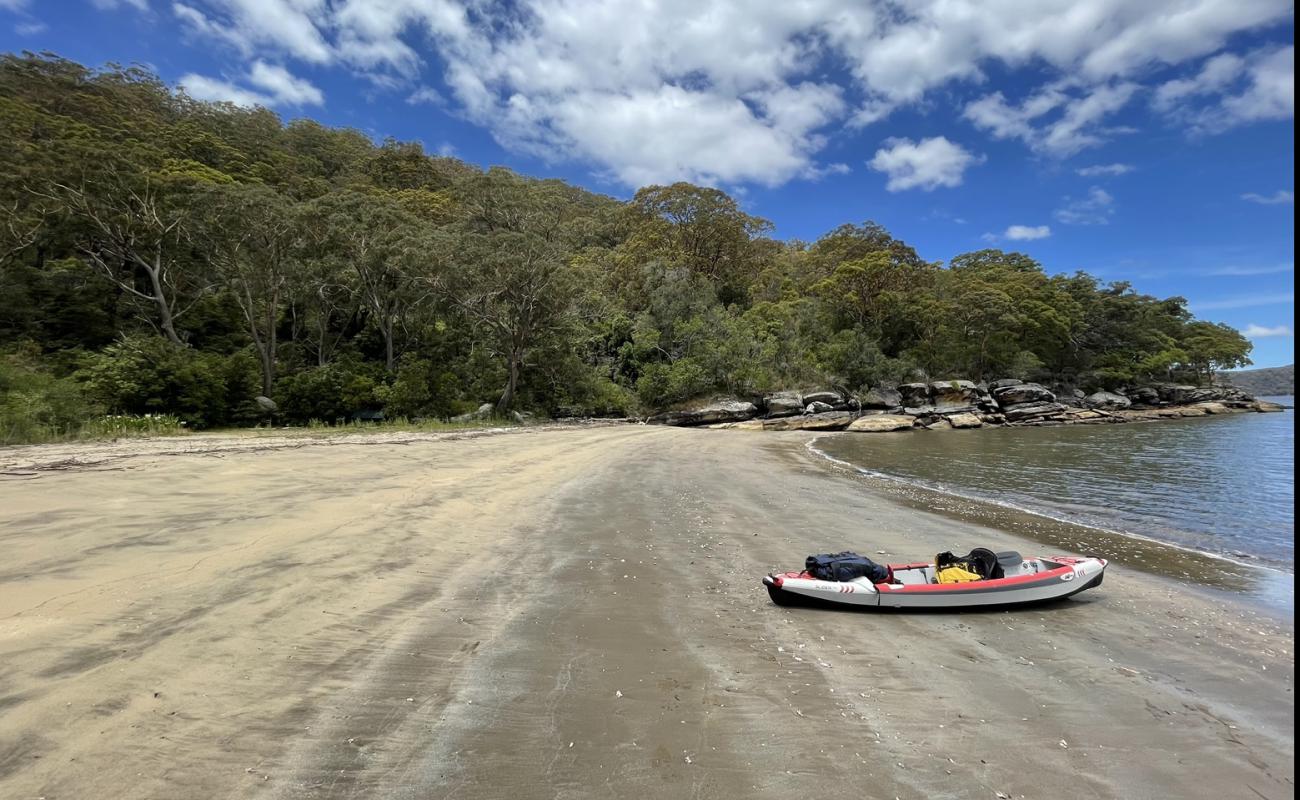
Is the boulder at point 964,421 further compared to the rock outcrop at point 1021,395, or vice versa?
the rock outcrop at point 1021,395

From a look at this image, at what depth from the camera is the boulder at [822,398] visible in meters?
41.7

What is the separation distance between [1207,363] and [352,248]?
84.8m

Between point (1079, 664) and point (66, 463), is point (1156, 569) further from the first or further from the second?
point (66, 463)

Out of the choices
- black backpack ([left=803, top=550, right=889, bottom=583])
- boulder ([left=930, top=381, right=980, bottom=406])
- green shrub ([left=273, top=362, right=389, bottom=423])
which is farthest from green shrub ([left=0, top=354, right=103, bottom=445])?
boulder ([left=930, top=381, right=980, bottom=406])

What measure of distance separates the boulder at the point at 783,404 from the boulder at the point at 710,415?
1473 millimetres

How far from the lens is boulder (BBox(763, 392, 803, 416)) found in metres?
40.3

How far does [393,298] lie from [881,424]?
31110mm

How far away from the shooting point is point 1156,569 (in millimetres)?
7746

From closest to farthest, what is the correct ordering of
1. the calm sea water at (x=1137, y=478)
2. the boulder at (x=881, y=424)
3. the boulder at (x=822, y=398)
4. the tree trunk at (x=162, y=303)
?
the calm sea water at (x=1137, y=478) < the tree trunk at (x=162, y=303) < the boulder at (x=881, y=424) < the boulder at (x=822, y=398)

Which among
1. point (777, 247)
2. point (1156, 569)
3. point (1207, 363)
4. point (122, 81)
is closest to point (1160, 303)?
point (1207, 363)

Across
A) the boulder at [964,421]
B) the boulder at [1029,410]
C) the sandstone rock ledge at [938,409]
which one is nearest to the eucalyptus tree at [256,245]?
the sandstone rock ledge at [938,409]

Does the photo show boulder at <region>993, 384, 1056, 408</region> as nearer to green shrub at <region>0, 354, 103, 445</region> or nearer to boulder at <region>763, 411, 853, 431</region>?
boulder at <region>763, 411, 853, 431</region>

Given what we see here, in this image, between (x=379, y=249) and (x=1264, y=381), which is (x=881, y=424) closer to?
(x=379, y=249)

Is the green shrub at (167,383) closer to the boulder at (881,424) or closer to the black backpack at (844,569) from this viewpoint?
the black backpack at (844,569)
